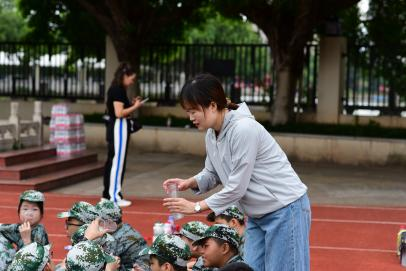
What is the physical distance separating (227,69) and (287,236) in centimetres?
1345

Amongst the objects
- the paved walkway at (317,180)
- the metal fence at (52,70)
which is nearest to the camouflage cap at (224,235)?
the paved walkway at (317,180)

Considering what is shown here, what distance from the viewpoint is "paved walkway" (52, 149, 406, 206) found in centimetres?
1136

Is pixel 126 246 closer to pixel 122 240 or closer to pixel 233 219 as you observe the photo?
A: pixel 122 240

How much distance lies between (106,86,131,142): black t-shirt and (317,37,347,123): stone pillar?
7963 millimetres

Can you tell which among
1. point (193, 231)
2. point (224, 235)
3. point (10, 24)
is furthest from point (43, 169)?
point (10, 24)

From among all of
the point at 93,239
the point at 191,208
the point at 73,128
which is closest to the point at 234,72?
the point at 73,128

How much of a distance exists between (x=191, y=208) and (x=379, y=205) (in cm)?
708

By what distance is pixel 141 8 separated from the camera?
17188 millimetres

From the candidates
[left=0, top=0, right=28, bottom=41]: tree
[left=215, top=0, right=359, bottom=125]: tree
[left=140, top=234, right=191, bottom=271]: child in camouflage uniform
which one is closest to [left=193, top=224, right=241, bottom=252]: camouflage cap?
[left=140, top=234, right=191, bottom=271]: child in camouflage uniform

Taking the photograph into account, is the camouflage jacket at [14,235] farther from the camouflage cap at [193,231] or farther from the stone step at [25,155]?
the stone step at [25,155]

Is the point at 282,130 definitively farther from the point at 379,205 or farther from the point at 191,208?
the point at 191,208

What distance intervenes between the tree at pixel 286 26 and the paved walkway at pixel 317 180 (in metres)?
1.88

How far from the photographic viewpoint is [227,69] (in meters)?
17.6

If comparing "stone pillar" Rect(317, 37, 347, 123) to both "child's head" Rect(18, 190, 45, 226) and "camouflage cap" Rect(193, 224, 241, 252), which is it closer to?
"child's head" Rect(18, 190, 45, 226)
